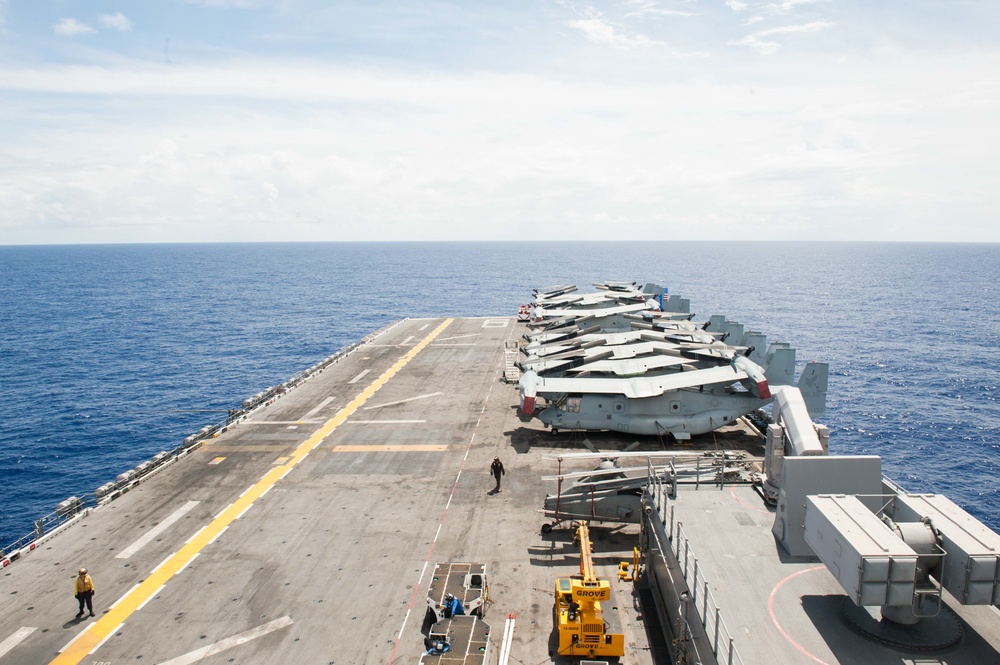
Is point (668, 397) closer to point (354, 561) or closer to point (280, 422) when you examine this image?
point (354, 561)

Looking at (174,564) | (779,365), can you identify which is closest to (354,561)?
(174,564)

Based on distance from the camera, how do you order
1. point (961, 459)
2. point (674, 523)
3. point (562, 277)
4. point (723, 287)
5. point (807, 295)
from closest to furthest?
point (674, 523)
point (961, 459)
point (807, 295)
point (723, 287)
point (562, 277)

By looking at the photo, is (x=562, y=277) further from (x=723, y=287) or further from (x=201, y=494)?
(x=201, y=494)

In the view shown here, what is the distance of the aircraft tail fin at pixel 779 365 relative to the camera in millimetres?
37750

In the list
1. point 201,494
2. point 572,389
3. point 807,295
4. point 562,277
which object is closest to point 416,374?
point 572,389

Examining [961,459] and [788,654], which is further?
[961,459]

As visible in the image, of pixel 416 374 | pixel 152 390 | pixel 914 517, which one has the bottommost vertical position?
pixel 152 390

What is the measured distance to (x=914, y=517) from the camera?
43.8ft

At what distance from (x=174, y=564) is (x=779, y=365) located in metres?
32.8

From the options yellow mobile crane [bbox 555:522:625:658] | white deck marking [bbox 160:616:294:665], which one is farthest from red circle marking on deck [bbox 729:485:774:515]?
white deck marking [bbox 160:616:294:665]

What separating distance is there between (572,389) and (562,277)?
16503 cm

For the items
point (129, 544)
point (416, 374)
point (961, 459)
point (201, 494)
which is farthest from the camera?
point (416, 374)

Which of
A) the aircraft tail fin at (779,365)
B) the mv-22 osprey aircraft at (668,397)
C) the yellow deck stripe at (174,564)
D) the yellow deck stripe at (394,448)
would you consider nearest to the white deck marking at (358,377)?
the yellow deck stripe at (174,564)

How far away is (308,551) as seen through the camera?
2412cm
